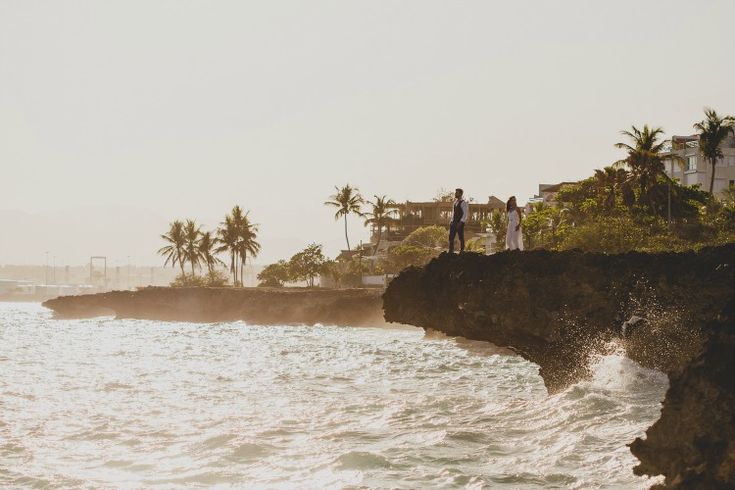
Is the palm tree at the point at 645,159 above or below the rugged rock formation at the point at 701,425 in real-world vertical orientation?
above

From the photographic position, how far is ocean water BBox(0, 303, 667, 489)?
51.3 feet

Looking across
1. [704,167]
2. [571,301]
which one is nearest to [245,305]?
[704,167]

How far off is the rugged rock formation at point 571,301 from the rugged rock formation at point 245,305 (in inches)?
2506

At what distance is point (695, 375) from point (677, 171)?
385 ft

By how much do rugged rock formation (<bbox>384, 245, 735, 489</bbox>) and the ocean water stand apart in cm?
102

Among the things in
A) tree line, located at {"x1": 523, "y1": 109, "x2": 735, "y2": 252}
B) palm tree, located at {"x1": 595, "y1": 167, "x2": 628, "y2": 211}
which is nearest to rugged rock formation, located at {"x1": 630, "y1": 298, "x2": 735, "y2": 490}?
tree line, located at {"x1": 523, "y1": 109, "x2": 735, "y2": 252}

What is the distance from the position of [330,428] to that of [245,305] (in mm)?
89014

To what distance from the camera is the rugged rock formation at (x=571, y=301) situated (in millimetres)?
18422

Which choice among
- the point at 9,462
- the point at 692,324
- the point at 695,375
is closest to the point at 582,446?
the point at 692,324

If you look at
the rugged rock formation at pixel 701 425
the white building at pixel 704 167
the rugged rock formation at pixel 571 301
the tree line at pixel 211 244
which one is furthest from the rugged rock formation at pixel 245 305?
the rugged rock formation at pixel 701 425

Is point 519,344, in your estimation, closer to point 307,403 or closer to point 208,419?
point 307,403

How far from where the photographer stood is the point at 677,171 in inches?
4688

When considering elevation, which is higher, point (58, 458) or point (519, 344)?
point (519, 344)

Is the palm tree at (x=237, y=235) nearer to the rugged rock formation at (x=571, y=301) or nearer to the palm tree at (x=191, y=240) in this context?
the palm tree at (x=191, y=240)
